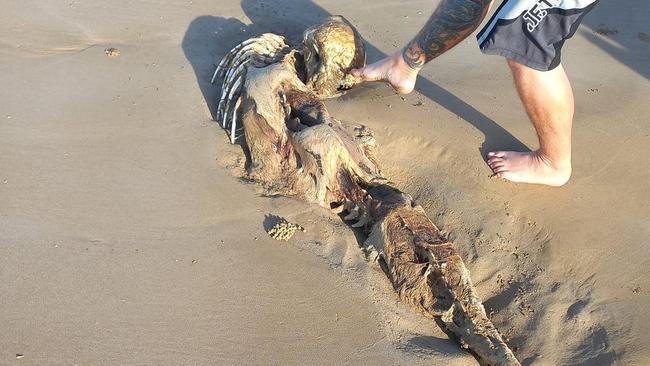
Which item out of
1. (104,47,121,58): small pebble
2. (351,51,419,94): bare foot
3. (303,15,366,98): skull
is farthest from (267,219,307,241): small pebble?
(104,47,121,58): small pebble

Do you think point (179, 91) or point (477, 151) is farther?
point (179, 91)

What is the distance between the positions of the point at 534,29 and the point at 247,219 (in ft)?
5.13

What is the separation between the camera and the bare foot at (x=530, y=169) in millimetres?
3027

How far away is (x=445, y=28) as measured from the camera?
3088mm

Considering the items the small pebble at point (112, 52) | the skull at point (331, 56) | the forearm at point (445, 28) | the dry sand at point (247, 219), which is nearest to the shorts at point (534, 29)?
the forearm at point (445, 28)

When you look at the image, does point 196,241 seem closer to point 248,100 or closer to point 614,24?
point 248,100

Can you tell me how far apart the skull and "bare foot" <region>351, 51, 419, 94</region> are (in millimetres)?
96

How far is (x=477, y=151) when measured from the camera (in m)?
3.24

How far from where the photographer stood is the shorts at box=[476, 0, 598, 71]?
2613mm

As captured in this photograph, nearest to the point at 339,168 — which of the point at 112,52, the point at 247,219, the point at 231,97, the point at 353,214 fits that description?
the point at 353,214

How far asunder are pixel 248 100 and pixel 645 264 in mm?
2045

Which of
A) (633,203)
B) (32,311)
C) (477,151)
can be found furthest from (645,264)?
(32,311)

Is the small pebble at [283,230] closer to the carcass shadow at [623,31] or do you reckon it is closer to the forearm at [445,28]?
the forearm at [445,28]

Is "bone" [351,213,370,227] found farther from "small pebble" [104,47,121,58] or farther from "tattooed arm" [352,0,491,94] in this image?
"small pebble" [104,47,121,58]
